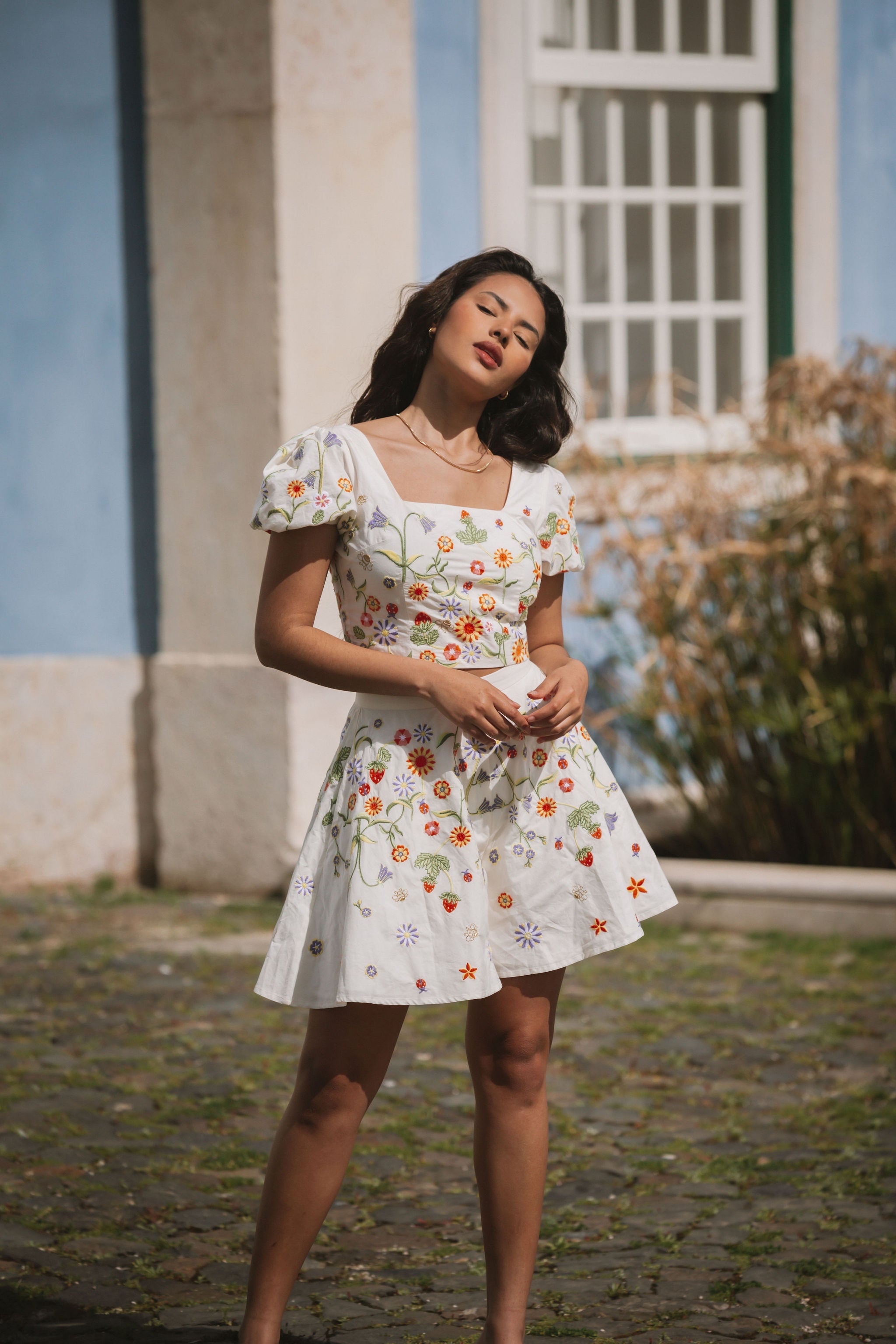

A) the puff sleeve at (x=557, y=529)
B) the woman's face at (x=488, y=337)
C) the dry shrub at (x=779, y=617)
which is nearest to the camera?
the woman's face at (x=488, y=337)

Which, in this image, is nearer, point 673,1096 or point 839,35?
point 673,1096

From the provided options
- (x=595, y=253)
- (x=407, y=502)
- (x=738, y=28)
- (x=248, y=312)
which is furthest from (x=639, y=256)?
(x=407, y=502)

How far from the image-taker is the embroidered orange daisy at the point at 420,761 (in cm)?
259

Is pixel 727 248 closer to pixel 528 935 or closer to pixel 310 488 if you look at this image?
pixel 310 488

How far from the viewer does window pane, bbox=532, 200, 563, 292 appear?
734 centimetres

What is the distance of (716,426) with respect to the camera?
298 inches

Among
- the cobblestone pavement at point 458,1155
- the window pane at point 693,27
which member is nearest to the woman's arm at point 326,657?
the cobblestone pavement at point 458,1155

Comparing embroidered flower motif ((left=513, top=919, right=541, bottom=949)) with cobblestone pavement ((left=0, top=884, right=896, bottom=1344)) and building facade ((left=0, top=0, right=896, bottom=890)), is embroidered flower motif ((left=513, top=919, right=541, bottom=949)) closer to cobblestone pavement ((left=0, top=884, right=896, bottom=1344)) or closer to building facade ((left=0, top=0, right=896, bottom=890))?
cobblestone pavement ((left=0, top=884, right=896, bottom=1344))

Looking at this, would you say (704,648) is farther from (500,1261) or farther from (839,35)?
(500,1261)

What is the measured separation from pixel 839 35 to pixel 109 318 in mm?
3601

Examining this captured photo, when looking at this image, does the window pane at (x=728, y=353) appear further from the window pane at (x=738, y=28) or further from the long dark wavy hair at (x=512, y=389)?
the long dark wavy hair at (x=512, y=389)

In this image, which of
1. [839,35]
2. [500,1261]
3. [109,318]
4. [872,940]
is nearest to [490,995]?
[500,1261]

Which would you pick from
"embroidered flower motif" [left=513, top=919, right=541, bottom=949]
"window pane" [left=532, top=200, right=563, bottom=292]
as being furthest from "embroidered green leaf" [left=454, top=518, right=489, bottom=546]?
"window pane" [left=532, top=200, right=563, bottom=292]

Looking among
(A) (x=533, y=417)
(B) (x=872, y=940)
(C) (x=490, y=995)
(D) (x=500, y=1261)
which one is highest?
(A) (x=533, y=417)
